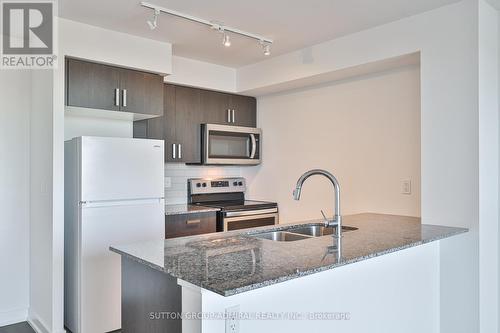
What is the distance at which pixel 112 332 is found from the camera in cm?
304

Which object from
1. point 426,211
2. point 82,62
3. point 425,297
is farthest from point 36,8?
point 425,297

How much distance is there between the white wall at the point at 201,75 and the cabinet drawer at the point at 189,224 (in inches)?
50.8

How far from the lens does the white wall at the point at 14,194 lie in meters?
3.37

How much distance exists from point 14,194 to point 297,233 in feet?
8.11

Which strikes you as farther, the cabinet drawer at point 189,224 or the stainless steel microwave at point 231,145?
the stainless steel microwave at point 231,145

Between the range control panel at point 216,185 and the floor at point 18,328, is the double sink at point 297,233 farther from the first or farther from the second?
the floor at point 18,328

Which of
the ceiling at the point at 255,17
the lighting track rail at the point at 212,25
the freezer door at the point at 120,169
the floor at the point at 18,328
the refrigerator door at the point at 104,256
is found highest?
the ceiling at the point at 255,17

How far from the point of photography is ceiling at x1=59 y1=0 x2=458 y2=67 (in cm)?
258

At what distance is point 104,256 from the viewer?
3.01 meters

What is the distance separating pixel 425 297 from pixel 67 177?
269 centimetres

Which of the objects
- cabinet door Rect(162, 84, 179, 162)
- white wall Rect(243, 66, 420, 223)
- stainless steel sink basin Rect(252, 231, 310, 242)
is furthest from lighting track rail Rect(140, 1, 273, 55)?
stainless steel sink basin Rect(252, 231, 310, 242)

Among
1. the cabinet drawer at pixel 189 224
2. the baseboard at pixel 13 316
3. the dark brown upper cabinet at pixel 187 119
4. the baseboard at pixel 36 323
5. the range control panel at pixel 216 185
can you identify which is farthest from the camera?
the range control panel at pixel 216 185

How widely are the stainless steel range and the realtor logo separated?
1837 mm

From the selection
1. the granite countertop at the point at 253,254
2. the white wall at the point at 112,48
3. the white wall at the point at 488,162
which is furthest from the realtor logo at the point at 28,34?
the white wall at the point at 488,162
